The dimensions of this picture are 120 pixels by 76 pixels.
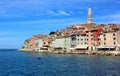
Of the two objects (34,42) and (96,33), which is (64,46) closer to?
(96,33)

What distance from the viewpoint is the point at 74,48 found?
118m

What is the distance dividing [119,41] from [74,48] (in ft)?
76.5

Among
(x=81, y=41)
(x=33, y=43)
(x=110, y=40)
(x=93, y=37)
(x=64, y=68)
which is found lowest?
(x=64, y=68)

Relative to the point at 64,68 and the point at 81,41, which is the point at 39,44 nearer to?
the point at 81,41

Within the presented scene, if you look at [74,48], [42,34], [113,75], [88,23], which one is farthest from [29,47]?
[113,75]

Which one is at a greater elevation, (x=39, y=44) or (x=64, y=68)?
(x=39, y=44)

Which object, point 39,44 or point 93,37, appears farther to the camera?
point 39,44

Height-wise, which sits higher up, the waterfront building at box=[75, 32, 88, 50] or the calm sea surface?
the waterfront building at box=[75, 32, 88, 50]

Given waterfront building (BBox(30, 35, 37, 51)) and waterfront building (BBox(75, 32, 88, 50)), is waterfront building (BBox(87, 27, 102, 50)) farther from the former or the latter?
waterfront building (BBox(30, 35, 37, 51))

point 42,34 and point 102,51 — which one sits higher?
point 42,34

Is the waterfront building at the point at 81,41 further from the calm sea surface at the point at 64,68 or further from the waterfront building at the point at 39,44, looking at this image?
the calm sea surface at the point at 64,68

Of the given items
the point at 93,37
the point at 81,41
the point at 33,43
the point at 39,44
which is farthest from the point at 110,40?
the point at 33,43

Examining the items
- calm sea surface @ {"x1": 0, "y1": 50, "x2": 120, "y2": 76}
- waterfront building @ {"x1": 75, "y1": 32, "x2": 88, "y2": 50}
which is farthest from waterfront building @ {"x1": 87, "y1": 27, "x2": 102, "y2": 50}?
calm sea surface @ {"x1": 0, "y1": 50, "x2": 120, "y2": 76}

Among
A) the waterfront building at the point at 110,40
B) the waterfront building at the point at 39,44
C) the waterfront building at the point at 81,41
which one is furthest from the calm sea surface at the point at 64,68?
the waterfront building at the point at 39,44
